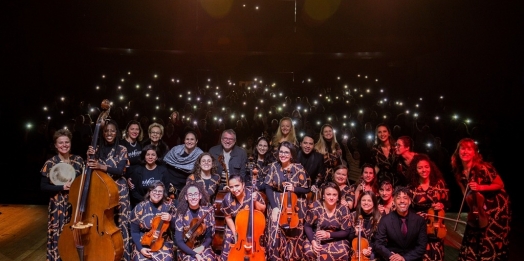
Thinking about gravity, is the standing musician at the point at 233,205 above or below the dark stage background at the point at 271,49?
below

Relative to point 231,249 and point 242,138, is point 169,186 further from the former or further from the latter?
point 242,138

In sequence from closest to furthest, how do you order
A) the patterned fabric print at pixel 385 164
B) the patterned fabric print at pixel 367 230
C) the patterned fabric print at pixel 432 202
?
the patterned fabric print at pixel 432 202 < the patterned fabric print at pixel 367 230 < the patterned fabric print at pixel 385 164

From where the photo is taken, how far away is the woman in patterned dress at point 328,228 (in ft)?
12.8

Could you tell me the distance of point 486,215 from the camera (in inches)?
151

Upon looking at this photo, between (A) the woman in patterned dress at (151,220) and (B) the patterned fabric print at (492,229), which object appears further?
(A) the woman in patterned dress at (151,220)

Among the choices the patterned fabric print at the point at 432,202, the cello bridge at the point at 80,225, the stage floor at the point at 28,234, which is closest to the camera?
the cello bridge at the point at 80,225

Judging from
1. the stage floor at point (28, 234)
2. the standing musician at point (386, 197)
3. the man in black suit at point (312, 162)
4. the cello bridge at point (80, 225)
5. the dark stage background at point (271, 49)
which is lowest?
the stage floor at point (28, 234)

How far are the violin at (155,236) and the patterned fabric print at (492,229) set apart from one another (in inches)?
127

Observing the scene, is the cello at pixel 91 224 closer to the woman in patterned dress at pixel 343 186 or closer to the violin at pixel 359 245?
the violin at pixel 359 245

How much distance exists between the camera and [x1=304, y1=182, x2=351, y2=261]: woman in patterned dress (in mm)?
3902

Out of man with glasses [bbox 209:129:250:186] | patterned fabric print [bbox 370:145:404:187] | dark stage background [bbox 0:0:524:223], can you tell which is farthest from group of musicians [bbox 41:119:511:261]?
dark stage background [bbox 0:0:524:223]

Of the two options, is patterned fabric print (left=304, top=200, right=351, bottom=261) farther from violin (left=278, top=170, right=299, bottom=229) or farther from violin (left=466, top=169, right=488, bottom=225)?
violin (left=466, top=169, right=488, bottom=225)

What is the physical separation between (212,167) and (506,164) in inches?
239

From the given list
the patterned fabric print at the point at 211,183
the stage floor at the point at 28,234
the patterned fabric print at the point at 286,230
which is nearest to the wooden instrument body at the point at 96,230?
the patterned fabric print at the point at 211,183
